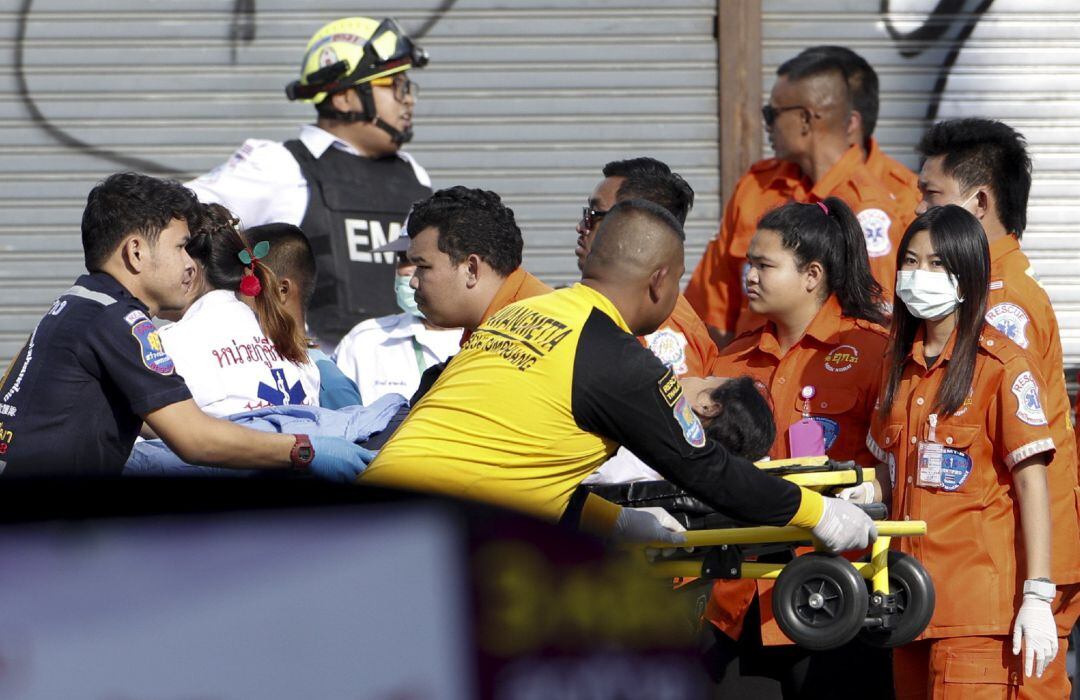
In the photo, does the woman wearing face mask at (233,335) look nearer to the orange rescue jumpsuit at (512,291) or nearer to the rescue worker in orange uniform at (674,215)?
the orange rescue jumpsuit at (512,291)

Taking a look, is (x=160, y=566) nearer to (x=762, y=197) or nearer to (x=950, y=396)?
(x=950, y=396)

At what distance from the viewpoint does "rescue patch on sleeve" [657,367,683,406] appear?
9.66 feet

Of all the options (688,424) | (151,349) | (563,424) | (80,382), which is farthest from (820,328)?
(80,382)

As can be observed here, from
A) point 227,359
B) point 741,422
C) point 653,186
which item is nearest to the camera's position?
point 741,422

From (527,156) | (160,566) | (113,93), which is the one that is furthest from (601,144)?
(160,566)

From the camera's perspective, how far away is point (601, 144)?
Answer: 6.84m

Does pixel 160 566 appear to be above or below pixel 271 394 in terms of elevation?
above

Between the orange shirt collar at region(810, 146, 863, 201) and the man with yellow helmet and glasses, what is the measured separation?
1545 millimetres

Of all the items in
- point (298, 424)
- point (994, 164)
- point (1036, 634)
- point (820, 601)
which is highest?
point (994, 164)

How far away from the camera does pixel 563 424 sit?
9.84ft

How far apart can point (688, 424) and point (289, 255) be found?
1.95m

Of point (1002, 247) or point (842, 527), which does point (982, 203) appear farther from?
point (842, 527)

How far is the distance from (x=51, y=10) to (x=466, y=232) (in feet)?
12.1

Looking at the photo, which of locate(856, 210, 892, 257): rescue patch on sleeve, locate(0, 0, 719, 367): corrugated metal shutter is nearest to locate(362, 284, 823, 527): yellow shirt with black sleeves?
locate(856, 210, 892, 257): rescue patch on sleeve
